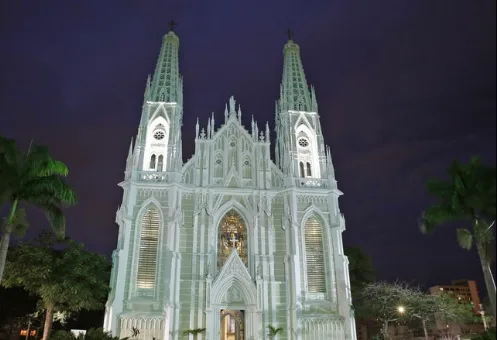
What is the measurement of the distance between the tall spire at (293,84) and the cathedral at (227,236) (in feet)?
4.78

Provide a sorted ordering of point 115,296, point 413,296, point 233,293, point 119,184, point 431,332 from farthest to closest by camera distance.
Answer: point 431,332 < point 413,296 < point 119,184 < point 233,293 < point 115,296

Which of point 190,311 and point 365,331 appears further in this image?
point 365,331

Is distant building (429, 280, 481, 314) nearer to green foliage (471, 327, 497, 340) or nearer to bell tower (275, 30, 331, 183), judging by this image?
bell tower (275, 30, 331, 183)

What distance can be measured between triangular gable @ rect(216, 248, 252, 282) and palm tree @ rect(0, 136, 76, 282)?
14188 millimetres

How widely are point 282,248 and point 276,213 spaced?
2.82 m

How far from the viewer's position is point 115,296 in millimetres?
27422

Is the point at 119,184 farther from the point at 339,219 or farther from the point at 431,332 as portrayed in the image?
the point at 431,332

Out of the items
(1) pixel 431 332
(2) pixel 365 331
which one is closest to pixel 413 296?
(1) pixel 431 332

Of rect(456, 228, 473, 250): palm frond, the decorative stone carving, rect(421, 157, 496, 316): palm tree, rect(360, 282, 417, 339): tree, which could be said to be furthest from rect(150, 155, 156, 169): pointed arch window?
rect(456, 228, 473, 250): palm frond

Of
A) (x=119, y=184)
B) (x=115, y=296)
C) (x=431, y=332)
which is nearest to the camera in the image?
(x=115, y=296)

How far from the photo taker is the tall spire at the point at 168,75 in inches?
1439

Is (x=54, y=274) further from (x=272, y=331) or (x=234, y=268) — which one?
(x=272, y=331)

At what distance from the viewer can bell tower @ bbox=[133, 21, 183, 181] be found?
107 ft

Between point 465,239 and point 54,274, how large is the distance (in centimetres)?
2382
